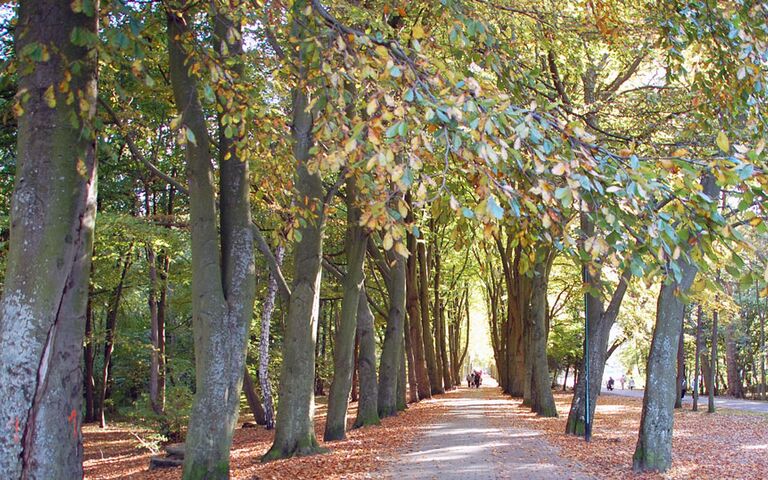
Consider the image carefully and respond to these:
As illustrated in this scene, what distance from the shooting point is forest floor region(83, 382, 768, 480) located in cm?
1009

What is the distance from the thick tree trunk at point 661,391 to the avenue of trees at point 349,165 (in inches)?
1.3

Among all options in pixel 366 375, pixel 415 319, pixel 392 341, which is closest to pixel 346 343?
pixel 366 375

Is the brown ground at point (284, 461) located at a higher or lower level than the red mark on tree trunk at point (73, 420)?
lower

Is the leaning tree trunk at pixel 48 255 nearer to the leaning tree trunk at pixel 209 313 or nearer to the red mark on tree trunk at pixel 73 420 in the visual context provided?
the red mark on tree trunk at pixel 73 420

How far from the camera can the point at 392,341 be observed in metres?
18.5

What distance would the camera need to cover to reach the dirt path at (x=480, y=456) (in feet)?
32.0

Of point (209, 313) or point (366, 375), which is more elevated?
point (209, 313)

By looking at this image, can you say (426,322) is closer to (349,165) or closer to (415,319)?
(415,319)

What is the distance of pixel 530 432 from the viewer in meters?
15.4

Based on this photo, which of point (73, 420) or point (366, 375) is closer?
point (73, 420)

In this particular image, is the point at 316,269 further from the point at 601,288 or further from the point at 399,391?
the point at 399,391

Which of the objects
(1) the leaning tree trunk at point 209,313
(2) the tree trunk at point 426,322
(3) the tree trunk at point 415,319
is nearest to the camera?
(1) the leaning tree trunk at point 209,313

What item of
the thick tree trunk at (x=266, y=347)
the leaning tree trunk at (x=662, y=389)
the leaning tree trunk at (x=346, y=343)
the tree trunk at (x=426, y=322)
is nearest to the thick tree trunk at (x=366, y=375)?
the leaning tree trunk at (x=346, y=343)

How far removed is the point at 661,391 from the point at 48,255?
9185 millimetres
